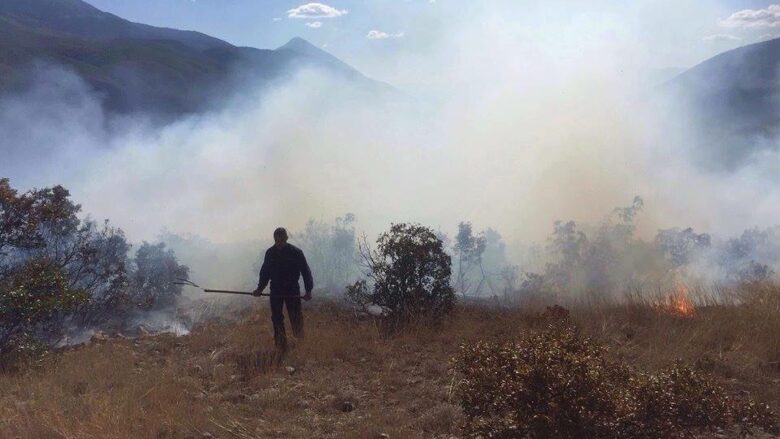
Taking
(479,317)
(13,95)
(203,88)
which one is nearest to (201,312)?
(479,317)

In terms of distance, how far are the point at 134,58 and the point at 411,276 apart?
38.5 metres

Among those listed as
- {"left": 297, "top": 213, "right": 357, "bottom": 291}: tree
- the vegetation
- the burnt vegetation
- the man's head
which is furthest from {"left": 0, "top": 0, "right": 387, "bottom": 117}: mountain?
the man's head

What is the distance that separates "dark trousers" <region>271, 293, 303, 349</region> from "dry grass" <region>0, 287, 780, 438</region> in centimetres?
19

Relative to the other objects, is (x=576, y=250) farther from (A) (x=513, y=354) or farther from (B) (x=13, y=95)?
(B) (x=13, y=95)

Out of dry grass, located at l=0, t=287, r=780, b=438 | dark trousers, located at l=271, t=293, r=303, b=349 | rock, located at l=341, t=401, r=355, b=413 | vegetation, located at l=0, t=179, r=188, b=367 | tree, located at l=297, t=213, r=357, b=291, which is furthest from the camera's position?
tree, located at l=297, t=213, r=357, b=291

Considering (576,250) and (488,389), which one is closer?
(488,389)

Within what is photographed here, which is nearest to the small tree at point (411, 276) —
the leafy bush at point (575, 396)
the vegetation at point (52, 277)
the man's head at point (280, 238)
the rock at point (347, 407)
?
the man's head at point (280, 238)

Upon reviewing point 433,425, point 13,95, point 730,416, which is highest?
point 13,95

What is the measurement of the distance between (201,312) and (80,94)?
2586 cm

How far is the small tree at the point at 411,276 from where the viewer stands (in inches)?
352

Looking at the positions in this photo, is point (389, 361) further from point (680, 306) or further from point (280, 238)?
point (680, 306)

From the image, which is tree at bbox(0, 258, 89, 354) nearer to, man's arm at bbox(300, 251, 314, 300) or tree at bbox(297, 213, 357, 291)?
man's arm at bbox(300, 251, 314, 300)

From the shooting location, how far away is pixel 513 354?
3.67 meters

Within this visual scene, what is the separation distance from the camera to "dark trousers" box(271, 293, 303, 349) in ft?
24.7
